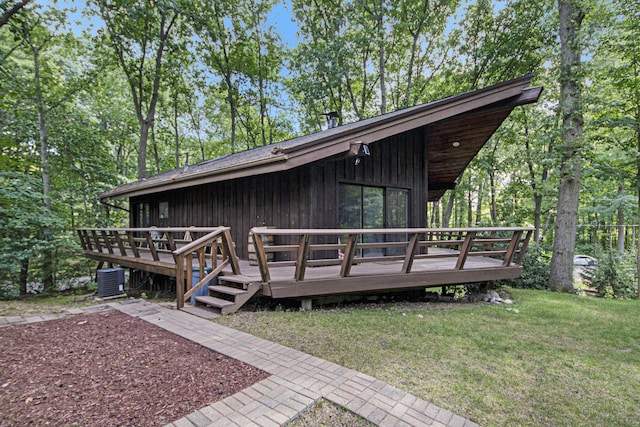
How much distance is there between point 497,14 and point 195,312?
14893mm

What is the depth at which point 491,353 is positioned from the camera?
3.22m

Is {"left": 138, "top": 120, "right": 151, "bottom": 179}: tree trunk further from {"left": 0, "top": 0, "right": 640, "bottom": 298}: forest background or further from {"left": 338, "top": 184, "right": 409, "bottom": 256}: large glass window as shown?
{"left": 338, "top": 184, "right": 409, "bottom": 256}: large glass window

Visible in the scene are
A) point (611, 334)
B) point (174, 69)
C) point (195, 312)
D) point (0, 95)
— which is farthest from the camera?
point (174, 69)

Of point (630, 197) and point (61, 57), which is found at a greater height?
point (61, 57)

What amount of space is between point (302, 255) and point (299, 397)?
2162 millimetres

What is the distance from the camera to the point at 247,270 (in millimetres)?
5383

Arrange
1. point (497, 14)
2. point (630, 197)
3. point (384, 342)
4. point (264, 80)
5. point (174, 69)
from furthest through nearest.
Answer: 1. point (264, 80)
2. point (174, 69)
3. point (630, 197)
4. point (497, 14)
5. point (384, 342)

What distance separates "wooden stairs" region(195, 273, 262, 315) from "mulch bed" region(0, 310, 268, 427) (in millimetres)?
871

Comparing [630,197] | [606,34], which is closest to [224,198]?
[606,34]

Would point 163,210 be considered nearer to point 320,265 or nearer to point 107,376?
point 320,265

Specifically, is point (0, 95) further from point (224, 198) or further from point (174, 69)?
point (174, 69)

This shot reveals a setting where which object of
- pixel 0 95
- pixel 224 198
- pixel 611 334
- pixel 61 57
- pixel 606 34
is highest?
pixel 61 57

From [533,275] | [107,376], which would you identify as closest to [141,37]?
[107,376]

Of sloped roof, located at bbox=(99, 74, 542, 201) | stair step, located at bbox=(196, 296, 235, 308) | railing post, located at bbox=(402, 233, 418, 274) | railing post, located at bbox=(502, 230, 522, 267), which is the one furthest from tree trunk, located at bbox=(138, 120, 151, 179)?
railing post, located at bbox=(502, 230, 522, 267)
